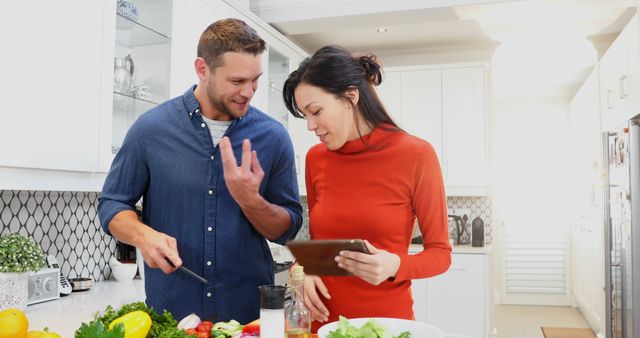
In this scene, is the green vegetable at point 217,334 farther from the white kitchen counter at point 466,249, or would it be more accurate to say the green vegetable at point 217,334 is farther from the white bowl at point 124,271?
the white kitchen counter at point 466,249

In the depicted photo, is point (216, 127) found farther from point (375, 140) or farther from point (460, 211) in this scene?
point (460, 211)

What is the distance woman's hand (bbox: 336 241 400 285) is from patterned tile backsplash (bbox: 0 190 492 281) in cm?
162

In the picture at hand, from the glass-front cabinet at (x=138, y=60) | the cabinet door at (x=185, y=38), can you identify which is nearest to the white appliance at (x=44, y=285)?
the glass-front cabinet at (x=138, y=60)

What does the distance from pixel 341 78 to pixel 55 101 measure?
3.48 ft

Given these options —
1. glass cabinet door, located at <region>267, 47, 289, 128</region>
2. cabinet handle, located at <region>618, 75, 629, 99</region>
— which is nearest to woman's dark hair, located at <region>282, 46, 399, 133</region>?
glass cabinet door, located at <region>267, 47, 289, 128</region>

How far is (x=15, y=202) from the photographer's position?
229cm

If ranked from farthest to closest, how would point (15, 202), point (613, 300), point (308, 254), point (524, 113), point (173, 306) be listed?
point (524, 113)
point (613, 300)
point (15, 202)
point (173, 306)
point (308, 254)

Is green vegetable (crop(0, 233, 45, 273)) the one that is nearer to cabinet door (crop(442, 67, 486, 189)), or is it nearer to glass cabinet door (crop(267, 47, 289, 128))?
glass cabinet door (crop(267, 47, 289, 128))

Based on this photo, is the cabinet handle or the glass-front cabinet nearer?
the glass-front cabinet

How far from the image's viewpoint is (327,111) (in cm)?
149

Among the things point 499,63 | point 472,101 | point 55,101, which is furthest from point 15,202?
point 499,63

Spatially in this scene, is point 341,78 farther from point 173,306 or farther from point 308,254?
point 173,306

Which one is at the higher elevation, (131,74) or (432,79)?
(432,79)

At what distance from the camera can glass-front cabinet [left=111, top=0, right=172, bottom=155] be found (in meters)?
2.31
